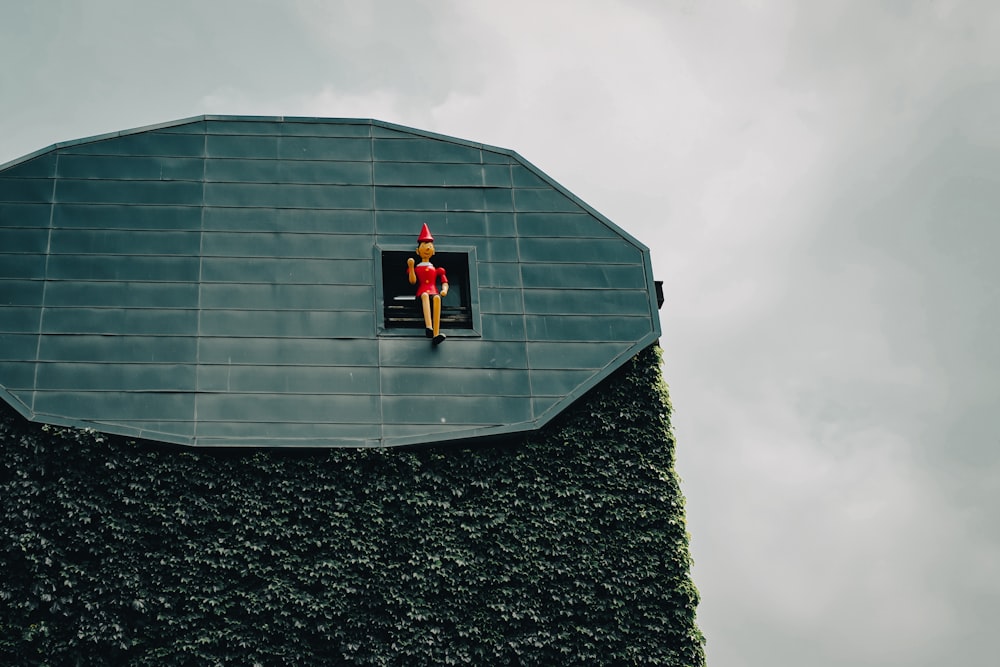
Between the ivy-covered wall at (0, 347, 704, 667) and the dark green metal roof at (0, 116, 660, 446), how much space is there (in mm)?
755

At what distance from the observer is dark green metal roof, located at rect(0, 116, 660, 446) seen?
2297cm

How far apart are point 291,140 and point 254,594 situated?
10288 mm

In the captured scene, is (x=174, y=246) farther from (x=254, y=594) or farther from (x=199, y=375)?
(x=254, y=594)

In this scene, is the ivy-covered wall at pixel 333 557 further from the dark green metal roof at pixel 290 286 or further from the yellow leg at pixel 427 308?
the yellow leg at pixel 427 308

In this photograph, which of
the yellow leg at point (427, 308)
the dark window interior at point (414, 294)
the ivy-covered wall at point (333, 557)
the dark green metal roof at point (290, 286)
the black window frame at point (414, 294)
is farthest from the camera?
the dark window interior at point (414, 294)

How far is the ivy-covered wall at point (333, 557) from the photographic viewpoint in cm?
2111

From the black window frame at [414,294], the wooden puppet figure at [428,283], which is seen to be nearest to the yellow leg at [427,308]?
the wooden puppet figure at [428,283]

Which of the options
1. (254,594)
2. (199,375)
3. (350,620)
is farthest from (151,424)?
(350,620)

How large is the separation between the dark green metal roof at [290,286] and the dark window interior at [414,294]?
23 centimetres

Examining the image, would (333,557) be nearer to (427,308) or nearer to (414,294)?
(427,308)

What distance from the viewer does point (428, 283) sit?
24.5 metres

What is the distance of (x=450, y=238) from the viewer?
25469mm

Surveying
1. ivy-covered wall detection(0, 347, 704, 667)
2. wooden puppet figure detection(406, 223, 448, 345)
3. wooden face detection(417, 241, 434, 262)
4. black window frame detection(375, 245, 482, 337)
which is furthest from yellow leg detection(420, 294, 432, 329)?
ivy-covered wall detection(0, 347, 704, 667)

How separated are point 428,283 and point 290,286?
9.44 feet
